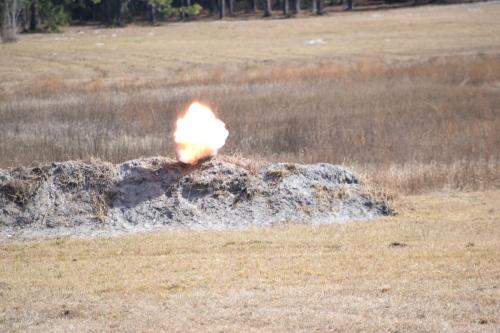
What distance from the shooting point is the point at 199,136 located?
13.3 m

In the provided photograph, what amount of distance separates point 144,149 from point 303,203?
868cm

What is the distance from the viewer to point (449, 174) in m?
16.7

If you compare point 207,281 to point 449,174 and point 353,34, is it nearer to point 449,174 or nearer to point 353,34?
point 449,174

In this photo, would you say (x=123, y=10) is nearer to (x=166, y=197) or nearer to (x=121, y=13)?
(x=121, y=13)

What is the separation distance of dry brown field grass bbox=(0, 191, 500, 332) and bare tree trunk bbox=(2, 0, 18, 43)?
62.6 m

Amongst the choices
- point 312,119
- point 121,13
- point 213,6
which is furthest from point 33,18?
point 312,119

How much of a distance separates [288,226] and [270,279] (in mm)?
2929

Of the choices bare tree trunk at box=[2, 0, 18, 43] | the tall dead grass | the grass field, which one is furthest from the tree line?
the tall dead grass

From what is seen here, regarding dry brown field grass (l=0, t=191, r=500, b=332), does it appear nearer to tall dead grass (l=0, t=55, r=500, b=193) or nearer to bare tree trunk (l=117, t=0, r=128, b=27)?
tall dead grass (l=0, t=55, r=500, b=193)

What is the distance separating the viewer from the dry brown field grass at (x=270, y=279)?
8.01 meters

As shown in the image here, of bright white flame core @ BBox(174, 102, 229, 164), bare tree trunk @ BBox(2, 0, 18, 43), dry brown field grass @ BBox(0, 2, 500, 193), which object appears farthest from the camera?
bare tree trunk @ BBox(2, 0, 18, 43)

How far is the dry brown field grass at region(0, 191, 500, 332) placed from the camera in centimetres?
801

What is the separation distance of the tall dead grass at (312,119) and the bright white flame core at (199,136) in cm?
347

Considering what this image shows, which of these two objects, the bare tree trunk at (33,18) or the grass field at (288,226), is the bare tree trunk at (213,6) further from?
the grass field at (288,226)
